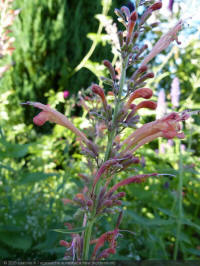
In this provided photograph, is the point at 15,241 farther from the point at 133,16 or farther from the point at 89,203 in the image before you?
the point at 133,16

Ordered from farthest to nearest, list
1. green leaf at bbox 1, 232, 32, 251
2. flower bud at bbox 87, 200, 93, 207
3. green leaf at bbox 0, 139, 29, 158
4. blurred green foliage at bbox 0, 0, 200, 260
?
blurred green foliage at bbox 0, 0, 200, 260 < green leaf at bbox 0, 139, 29, 158 < green leaf at bbox 1, 232, 32, 251 < flower bud at bbox 87, 200, 93, 207

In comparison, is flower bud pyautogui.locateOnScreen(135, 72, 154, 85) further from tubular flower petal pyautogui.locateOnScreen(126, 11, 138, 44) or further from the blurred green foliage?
the blurred green foliage

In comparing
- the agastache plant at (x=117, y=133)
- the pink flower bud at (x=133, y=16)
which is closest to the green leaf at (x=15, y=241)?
the agastache plant at (x=117, y=133)

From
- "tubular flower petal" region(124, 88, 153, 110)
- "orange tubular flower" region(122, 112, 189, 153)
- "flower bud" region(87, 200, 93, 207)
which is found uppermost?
"tubular flower petal" region(124, 88, 153, 110)

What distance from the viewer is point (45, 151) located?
191 centimetres

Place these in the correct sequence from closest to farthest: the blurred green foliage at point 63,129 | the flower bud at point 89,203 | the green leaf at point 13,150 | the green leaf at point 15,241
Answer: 1. the flower bud at point 89,203
2. the green leaf at point 15,241
3. the green leaf at point 13,150
4. the blurred green foliage at point 63,129

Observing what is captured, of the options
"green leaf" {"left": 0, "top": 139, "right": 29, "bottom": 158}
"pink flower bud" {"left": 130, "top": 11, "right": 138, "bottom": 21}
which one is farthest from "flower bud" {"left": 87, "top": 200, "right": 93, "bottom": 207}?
"green leaf" {"left": 0, "top": 139, "right": 29, "bottom": 158}

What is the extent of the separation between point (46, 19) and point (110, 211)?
5.15ft

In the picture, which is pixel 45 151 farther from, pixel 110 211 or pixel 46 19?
pixel 110 211

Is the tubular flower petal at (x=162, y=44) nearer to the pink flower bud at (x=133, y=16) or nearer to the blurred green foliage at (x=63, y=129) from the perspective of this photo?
the pink flower bud at (x=133, y=16)

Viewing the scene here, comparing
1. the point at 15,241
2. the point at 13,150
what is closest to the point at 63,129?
the point at 13,150

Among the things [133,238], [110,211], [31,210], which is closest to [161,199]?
[133,238]

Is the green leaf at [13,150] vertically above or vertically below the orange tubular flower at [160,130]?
below

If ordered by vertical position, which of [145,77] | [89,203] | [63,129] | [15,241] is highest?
[145,77]
